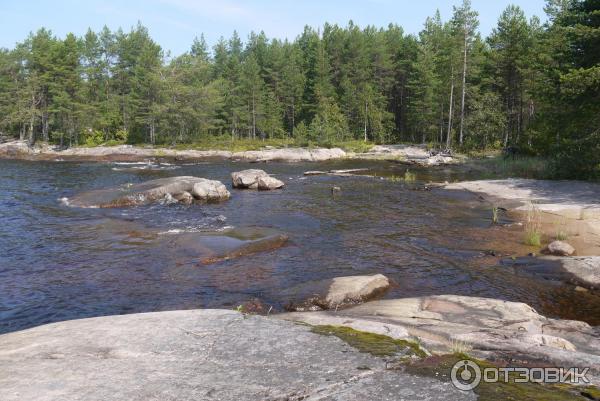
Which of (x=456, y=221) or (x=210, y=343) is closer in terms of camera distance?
(x=210, y=343)

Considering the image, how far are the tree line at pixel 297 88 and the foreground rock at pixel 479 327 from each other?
148 feet

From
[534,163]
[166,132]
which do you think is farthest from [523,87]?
[166,132]

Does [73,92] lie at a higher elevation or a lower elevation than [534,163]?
higher

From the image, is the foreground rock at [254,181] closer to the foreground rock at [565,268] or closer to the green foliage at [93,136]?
the foreground rock at [565,268]

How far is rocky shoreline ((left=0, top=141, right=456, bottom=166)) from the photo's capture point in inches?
2325

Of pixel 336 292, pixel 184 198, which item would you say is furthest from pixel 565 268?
pixel 184 198

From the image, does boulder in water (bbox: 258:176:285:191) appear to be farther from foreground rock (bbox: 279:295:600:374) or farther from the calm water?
foreground rock (bbox: 279:295:600:374)

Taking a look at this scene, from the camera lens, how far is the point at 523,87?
A: 53625 mm

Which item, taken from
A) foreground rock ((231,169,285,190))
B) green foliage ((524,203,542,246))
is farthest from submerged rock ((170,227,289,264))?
foreground rock ((231,169,285,190))

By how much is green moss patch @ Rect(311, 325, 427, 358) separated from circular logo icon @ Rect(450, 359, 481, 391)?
1.73ft

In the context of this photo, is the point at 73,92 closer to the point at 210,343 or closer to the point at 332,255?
the point at 332,255

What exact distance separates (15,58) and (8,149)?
22.6 meters

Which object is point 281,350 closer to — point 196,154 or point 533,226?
point 533,226

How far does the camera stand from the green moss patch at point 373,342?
564 centimetres
